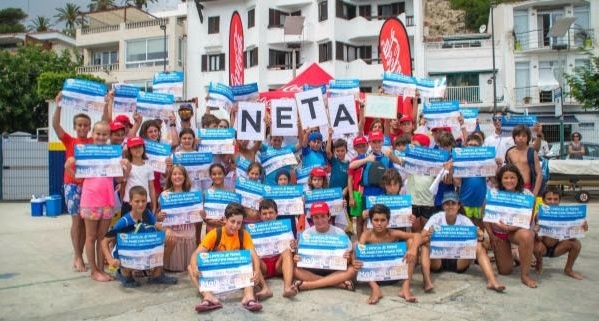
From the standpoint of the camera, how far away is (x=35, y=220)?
42.4ft

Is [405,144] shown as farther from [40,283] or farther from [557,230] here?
[40,283]

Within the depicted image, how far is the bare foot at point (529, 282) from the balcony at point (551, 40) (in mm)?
36638

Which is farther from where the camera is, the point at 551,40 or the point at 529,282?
the point at 551,40

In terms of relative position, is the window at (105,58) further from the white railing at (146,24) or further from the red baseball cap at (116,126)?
the red baseball cap at (116,126)

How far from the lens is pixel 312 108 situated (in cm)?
891

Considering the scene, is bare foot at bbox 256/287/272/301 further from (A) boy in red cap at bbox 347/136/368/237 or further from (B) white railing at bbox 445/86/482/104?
(B) white railing at bbox 445/86/482/104

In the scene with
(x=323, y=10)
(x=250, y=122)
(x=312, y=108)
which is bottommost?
(x=250, y=122)

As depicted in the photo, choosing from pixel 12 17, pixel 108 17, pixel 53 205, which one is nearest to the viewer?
pixel 53 205

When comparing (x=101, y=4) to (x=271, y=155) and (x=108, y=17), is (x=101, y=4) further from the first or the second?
(x=271, y=155)

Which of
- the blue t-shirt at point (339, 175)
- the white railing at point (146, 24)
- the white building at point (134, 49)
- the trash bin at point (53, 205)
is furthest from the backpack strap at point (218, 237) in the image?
the white railing at point (146, 24)

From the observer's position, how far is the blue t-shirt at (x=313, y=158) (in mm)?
8180

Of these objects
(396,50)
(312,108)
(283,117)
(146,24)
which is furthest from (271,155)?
(146,24)

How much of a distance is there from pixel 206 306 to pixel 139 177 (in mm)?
2283

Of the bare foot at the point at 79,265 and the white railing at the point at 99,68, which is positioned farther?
the white railing at the point at 99,68
